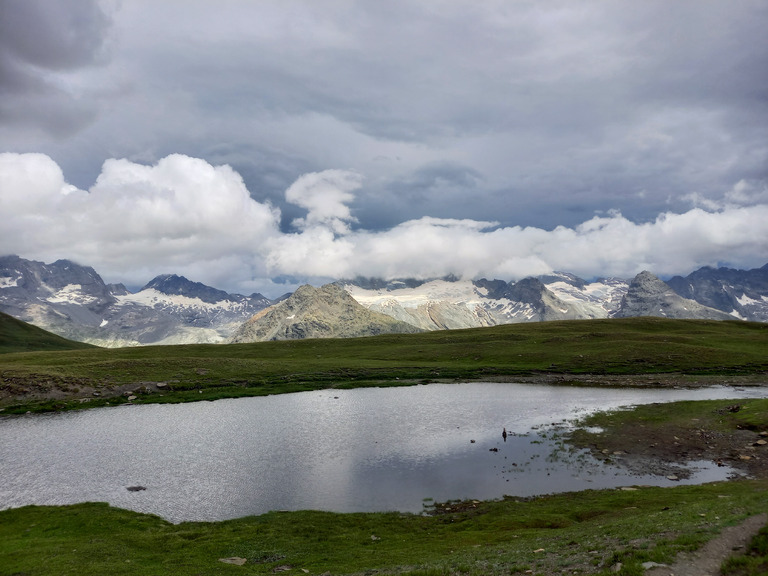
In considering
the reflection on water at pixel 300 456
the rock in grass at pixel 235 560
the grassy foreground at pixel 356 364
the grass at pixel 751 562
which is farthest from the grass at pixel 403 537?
the grassy foreground at pixel 356 364

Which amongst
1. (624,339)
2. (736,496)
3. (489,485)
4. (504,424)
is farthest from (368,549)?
(624,339)

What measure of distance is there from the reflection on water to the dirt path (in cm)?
2049

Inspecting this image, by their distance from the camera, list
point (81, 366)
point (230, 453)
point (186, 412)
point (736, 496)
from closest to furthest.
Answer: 1. point (736, 496)
2. point (230, 453)
3. point (186, 412)
4. point (81, 366)

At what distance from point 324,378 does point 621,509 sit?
92286 mm

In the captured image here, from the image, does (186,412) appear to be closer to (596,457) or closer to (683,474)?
(596,457)

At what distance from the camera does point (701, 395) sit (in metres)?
86.2

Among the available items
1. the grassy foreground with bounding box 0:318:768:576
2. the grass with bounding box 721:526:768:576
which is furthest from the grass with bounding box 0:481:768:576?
the grass with bounding box 721:526:768:576

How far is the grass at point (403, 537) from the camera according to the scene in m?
23.9

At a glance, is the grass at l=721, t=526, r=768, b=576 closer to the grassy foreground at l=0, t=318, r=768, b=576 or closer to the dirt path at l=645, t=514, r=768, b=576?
the grassy foreground at l=0, t=318, r=768, b=576

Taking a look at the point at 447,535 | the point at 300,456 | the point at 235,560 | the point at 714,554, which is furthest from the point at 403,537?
the point at 300,456

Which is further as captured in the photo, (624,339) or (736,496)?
(624,339)

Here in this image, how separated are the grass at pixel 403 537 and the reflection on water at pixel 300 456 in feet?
12.5

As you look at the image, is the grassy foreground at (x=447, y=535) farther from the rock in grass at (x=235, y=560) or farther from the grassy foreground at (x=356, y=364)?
the grassy foreground at (x=356, y=364)

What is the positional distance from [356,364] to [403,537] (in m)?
104
